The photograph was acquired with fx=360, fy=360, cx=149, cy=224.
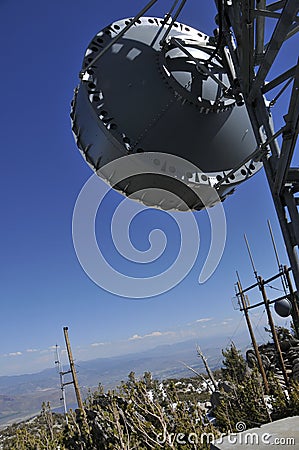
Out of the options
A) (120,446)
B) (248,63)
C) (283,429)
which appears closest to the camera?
(248,63)

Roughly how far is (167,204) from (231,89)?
3.57 feet

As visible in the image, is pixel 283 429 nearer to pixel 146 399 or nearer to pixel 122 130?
pixel 122 130

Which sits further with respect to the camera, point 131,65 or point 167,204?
point 167,204

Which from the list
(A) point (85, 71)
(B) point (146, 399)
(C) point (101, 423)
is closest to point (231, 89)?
(A) point (85, 71)

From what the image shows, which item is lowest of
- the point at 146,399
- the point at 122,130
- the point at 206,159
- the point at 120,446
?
the point at 120,446

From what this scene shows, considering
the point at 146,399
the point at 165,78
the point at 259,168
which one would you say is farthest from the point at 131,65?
the point at 146,399

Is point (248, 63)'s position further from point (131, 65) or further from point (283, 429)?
point (283, 429)

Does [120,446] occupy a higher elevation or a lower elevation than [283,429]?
lower

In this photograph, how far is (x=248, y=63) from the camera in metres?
2.30

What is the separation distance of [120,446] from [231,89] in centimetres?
481

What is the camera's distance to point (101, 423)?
5.78 metres

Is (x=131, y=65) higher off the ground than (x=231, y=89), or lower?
higher

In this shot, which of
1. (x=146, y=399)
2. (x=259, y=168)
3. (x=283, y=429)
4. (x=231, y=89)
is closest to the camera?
(x=283, y=429)

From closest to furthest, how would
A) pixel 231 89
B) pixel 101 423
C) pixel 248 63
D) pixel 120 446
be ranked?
1. pixel 248 63
2. pixel 231 89
3. pixel 120 446
4. pixel 101 423
